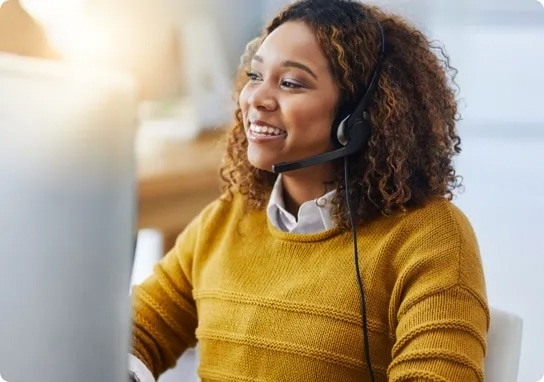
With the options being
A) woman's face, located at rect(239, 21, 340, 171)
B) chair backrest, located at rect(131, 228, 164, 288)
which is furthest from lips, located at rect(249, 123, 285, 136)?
chair backrest, located at rect(131, 228, 164, 288)

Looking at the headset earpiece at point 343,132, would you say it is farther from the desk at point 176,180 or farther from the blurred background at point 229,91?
the desk at point 176,180

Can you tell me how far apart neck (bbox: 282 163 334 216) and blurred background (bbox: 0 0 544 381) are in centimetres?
23

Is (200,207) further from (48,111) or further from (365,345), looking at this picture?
(48,111)

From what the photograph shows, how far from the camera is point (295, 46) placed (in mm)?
983

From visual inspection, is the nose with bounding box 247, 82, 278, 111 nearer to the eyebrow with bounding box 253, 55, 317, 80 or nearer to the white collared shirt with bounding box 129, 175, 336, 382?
the eyebrow with bounding box 253, 55, 317, 80

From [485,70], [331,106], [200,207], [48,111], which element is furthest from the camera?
[200,207]

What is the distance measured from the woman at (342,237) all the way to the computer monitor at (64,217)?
536 millimetres

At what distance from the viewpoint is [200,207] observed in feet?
5.05

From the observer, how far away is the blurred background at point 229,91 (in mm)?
1184

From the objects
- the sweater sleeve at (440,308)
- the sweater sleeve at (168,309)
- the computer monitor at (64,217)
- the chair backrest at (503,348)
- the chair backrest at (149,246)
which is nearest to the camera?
the computer monitor at (64,217)

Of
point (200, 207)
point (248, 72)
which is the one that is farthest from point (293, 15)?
point (200, 207)

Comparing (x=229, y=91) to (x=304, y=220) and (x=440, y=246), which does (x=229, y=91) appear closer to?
(x=304, y=220)

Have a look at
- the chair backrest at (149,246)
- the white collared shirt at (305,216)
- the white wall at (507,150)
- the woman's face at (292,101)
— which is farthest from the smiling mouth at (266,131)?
the chair backrest at (149,246)

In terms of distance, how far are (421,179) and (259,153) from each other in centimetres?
23
